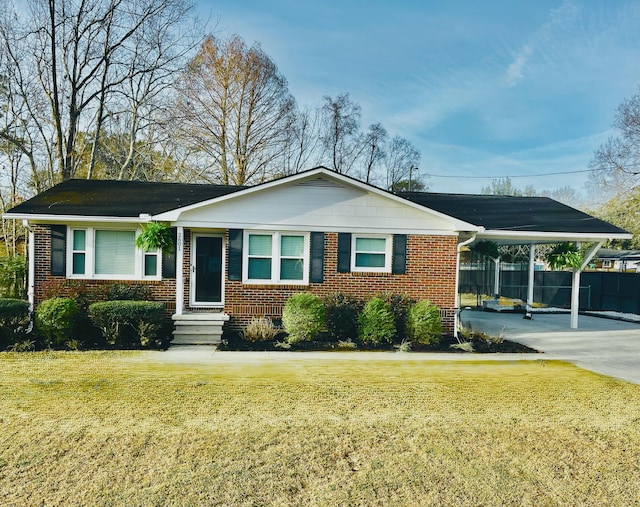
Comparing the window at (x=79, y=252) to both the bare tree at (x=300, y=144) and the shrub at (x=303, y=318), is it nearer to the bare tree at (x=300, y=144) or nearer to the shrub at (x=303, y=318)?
the shrub at (x=303, y=318)

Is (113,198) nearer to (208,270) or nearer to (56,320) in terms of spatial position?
(208,270)

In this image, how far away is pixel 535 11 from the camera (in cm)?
1472

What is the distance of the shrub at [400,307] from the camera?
10539mm

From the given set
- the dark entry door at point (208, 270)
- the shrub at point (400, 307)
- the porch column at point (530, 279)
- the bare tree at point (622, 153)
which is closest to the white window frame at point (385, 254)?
the shrub at point (400, 307)

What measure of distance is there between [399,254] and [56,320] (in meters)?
7.77

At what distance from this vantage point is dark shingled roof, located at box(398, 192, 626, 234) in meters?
12.2

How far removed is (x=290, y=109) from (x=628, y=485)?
1048 inches

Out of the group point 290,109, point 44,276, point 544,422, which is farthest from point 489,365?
point 290,109

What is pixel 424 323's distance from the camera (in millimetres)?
9938

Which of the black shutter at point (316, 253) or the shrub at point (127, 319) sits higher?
the black shutter at point (316, 253)

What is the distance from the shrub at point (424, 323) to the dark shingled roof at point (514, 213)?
327 cm

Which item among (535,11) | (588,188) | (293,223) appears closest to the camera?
(293,223)

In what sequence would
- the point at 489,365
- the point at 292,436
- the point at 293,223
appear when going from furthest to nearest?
the point at 293,223, the point at 489,365, the point at 292,436

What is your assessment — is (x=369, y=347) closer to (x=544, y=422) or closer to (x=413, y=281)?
(x=413, y=281)
